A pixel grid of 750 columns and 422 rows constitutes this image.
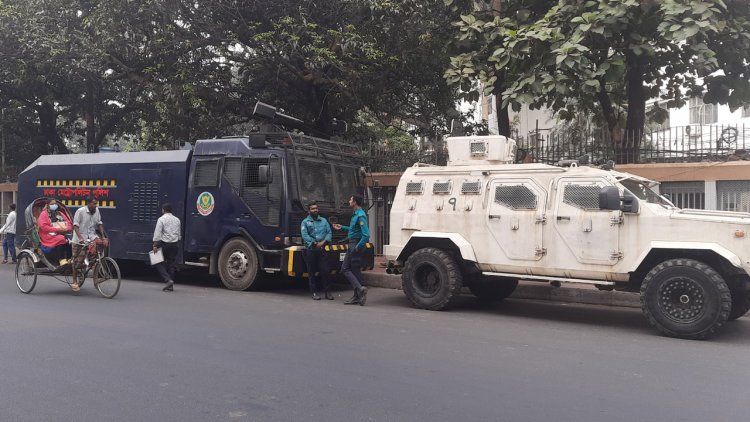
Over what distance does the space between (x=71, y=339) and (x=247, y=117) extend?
10.8 meters

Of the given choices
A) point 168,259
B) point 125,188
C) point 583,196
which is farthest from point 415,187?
point 125,188

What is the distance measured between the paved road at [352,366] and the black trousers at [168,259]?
6.52ft

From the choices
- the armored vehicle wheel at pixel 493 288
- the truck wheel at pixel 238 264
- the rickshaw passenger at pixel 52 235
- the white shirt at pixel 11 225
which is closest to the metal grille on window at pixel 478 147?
the armored vehicle wheel at pixel 493 288

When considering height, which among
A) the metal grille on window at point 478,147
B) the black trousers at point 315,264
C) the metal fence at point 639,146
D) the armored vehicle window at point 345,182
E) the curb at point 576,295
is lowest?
the curb at point 576,295

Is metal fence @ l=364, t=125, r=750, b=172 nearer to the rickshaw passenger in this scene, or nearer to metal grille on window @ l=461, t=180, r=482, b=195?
metal grille on window @ l=461, t=180, r=482, b=195

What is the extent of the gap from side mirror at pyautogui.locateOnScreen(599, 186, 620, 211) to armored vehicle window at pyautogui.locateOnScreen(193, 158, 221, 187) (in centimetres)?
688

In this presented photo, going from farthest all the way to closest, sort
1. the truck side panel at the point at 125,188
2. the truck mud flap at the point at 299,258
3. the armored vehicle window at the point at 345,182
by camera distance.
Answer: the truck side panel at the point at 125,188, the armored vehicle window at the point at 345,182, the truck mud flap at the point at 299,258

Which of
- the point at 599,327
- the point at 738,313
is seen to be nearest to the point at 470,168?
the point at 599,327

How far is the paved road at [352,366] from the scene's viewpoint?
15.4 ft

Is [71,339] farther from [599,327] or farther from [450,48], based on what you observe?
[450,48]

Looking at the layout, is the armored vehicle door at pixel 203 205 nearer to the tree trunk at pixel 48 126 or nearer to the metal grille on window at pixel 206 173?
the metal grille on window at pixel 206 173

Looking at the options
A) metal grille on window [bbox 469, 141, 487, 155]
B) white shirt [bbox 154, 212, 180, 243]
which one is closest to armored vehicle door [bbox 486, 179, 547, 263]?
metal grille on window [bbox 469, 141, 487, 155]

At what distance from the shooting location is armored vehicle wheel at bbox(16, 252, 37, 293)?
10.4 m

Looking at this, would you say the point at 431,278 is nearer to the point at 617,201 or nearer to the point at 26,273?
the point at 617,201
